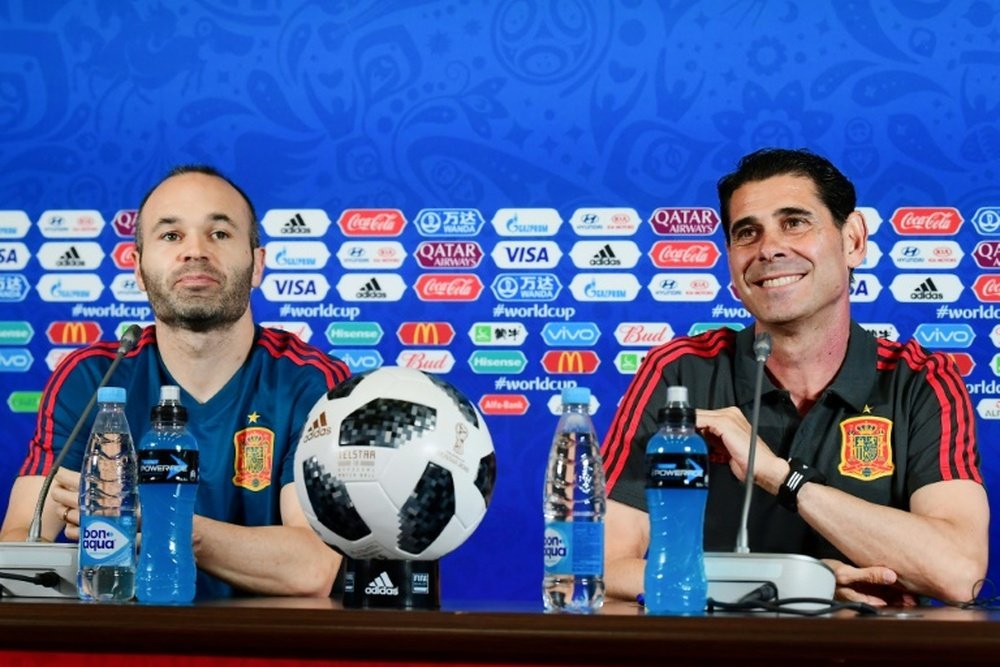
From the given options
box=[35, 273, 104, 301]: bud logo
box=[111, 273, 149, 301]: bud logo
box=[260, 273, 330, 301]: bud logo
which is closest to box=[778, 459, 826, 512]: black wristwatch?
box=[260, 273, 330, 301]: bud logo

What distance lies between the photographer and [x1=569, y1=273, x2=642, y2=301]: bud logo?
9.63 feet

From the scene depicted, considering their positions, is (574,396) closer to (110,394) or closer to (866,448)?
(110,394)

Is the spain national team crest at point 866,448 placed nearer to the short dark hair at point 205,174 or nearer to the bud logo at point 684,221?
the bud logo at point 684,221

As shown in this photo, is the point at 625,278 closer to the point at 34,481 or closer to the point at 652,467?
the point at 34,481

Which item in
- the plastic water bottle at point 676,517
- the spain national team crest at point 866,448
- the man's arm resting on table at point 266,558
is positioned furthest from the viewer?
the spain national team crest at point 866,448

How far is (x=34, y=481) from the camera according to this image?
2.43 m

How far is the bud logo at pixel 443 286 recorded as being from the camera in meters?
A: 2.97

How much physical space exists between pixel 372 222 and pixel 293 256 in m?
0.20

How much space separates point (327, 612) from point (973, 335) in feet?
6.49

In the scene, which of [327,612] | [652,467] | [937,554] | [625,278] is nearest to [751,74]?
[625,278]

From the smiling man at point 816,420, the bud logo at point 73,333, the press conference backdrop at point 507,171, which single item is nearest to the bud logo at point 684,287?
the press conference backdrop at point 507,171

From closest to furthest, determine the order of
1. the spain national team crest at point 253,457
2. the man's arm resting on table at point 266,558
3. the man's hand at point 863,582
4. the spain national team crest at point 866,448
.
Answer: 1. the man's hand at point 863,582
2. the man's arm resting on table at point 266,558
3. the spain national team crest at point 866,448
4. the spain national team crest at point 253,457

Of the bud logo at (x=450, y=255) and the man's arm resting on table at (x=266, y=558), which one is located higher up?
the bud logo at (x=450, y=255)

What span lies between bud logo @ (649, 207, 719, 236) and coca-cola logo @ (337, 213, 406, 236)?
0.57 meters
